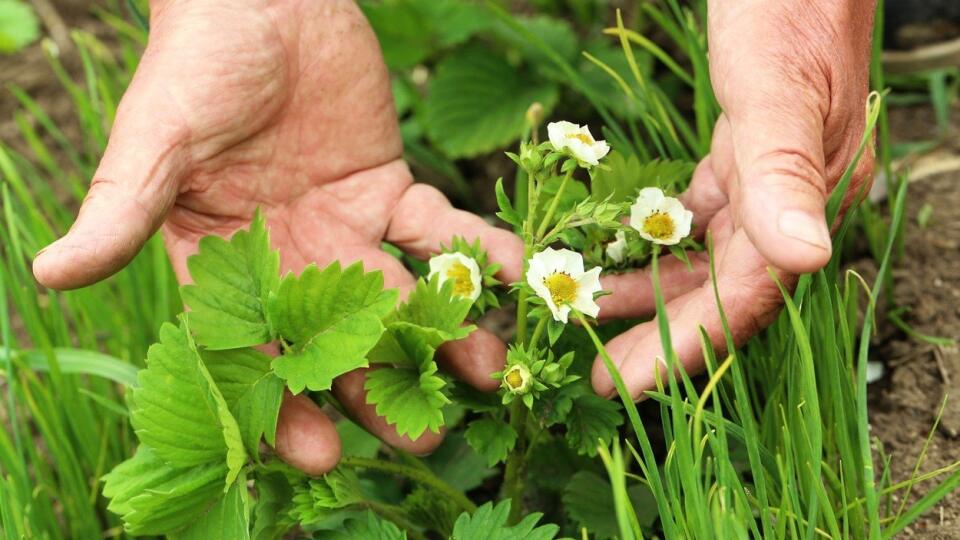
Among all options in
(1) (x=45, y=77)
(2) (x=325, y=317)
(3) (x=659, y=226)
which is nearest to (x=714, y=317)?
(3) (x=659, y=226)

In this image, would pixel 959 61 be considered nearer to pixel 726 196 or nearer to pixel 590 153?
pixel 726 196

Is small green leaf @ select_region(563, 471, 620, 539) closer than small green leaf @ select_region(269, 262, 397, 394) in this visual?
No

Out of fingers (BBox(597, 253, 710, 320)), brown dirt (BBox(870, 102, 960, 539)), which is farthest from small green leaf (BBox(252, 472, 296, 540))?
brown dirt (BBox(870, 102, 960, 539))

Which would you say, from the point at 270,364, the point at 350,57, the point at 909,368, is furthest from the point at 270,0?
the point at 909,368

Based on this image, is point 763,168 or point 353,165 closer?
point 763,168

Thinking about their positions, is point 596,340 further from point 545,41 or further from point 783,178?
point 545,41

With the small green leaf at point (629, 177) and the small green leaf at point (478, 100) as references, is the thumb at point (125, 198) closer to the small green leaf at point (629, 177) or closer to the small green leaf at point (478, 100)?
the small green leaf at point (629, 177)

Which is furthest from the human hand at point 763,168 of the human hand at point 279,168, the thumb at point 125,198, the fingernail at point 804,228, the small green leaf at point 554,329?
the thumb at point 125,198

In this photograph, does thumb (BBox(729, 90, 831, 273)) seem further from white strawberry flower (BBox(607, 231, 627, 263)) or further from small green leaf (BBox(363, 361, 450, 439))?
small green leaf (BBox(363, 361, 450, 439))
